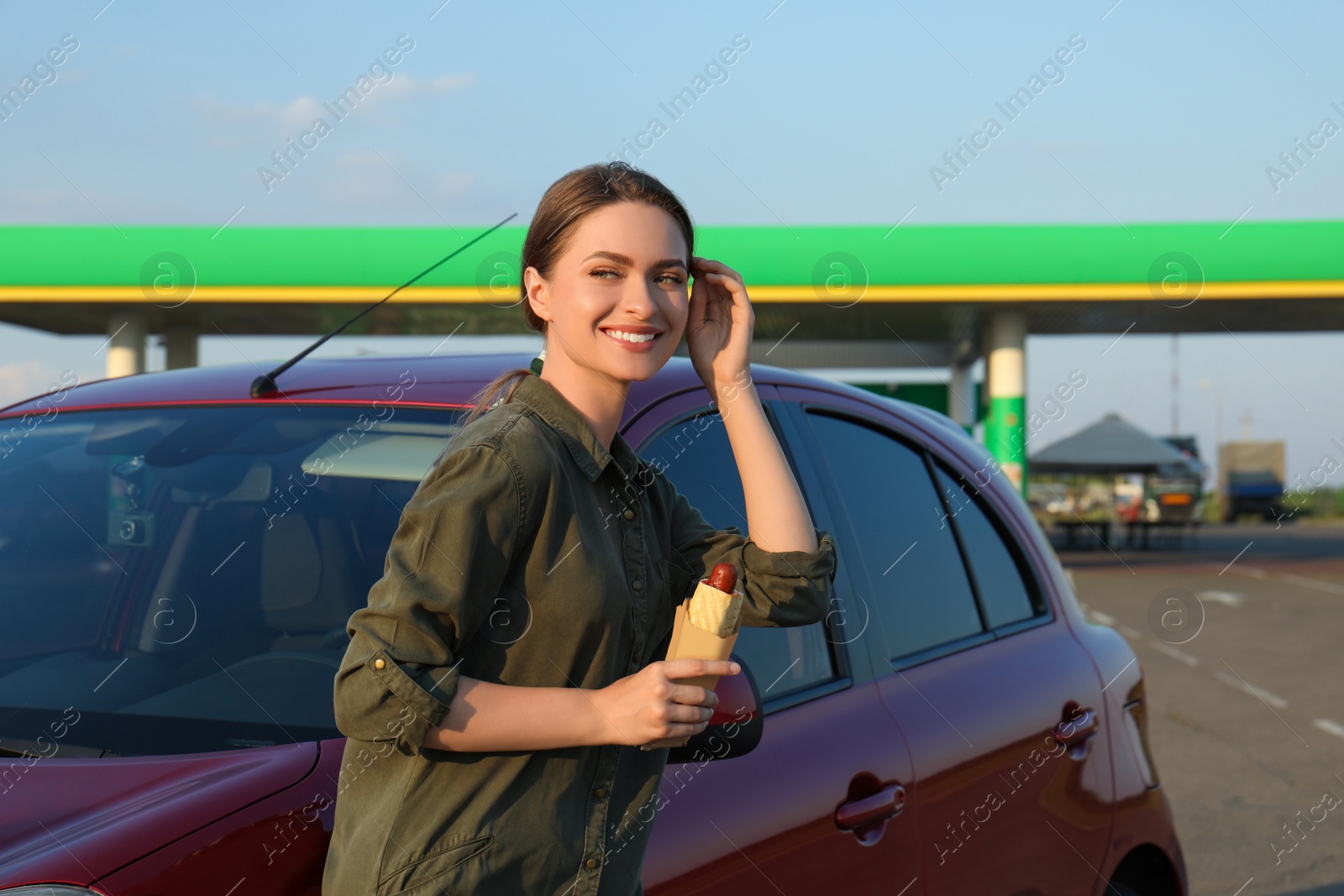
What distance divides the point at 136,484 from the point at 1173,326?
76.7ft

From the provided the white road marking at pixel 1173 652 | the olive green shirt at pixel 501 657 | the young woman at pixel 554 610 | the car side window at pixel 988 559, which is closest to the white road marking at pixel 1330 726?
the white road marking at pixel 1173 652

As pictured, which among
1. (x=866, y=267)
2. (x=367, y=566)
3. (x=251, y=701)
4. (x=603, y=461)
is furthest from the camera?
(x=866, y=267)

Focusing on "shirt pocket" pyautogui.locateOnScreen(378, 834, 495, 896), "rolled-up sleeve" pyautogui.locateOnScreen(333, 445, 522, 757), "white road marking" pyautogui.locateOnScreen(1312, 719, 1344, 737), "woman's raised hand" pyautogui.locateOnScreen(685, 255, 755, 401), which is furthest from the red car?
"white road marking" pyautogui.locateOnScreen(1312, 719, 1344, 737)

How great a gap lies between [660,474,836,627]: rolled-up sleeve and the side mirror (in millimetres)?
89

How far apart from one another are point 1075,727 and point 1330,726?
6.52 meters

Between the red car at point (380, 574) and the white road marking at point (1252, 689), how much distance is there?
6.99 m

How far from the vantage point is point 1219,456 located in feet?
192

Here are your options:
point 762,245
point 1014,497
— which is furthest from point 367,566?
point 762,245

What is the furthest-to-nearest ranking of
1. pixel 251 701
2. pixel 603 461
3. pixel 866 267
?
pixel 866 267 → pixel 251 701 → pixel 603 461

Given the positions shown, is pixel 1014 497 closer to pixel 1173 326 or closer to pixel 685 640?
pixel 685 640

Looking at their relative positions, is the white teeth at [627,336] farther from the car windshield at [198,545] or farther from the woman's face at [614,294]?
the car windshield at [198,545]

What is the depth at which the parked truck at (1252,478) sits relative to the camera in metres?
55.0

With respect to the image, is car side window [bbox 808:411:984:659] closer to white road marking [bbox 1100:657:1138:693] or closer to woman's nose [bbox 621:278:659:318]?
white road marking [bbox 1100:657:1138:693]

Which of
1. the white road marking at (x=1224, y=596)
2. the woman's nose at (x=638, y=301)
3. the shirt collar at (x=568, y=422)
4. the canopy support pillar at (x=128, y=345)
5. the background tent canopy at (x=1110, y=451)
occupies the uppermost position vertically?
the canopy support pillar at (x=128, y=345)
